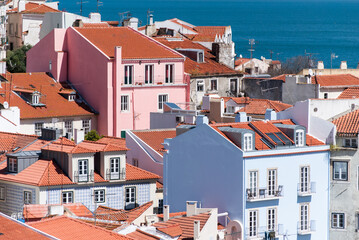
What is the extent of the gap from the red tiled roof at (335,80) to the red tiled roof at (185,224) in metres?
27.0

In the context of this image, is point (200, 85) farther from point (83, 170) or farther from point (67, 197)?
point (67, 197)

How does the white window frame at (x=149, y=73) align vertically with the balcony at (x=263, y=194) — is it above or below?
above

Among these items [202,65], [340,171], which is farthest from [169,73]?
[340,171]

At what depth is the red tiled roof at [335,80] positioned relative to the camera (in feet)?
217

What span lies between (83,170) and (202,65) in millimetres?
28868

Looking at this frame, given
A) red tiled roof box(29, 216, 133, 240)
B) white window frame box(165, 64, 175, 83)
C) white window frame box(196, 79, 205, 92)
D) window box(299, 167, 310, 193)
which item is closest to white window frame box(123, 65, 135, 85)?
white window frame box(165, 64, 175, 83)

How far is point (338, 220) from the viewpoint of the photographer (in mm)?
44750

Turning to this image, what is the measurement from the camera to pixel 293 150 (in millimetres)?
43344

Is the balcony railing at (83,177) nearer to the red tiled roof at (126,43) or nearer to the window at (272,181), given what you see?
the window at (272,181)

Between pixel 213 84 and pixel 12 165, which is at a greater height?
pixel 213 84

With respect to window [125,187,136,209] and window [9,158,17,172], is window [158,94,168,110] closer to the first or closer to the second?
window [125,187,136,209]

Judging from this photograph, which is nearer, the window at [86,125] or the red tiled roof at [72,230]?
the red tiled roof at [72,230]

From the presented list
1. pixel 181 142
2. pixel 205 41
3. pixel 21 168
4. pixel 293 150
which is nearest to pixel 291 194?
pixel 293 150

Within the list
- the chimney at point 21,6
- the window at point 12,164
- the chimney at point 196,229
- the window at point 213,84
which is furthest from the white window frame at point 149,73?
the chimney at point 21,6
